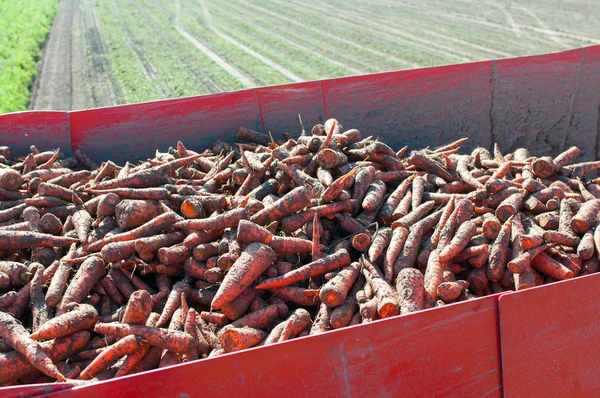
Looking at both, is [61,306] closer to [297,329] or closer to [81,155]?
[297,329]

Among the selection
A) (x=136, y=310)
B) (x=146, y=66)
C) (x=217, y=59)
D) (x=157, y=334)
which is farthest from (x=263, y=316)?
(x=217, y=59)

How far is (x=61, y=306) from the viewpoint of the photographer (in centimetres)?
363

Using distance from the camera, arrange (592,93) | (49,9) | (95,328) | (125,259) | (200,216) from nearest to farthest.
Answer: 1. (95,328)
2. (125,259)
3. (200,216)
4. (592,93)
5. (49,9)

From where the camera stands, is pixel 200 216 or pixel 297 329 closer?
pixel 297 329

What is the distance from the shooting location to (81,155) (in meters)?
5.88

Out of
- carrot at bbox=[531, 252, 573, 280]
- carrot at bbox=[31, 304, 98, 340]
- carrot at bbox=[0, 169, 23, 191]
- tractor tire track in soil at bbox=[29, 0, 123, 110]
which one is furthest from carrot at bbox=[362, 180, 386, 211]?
tractor tire track in soil at bbox=[29, 0, 123, 110]

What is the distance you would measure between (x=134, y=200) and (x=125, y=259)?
1.79ft

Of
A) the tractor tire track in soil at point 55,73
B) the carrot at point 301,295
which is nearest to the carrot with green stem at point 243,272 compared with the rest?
the carrot at point 301,295

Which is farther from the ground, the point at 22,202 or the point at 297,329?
the point at 22,202

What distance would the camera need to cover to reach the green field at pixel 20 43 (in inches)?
523

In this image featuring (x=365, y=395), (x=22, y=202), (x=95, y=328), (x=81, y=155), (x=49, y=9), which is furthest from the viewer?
(x=49, y=9)

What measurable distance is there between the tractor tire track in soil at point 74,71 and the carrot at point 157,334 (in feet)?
33.4

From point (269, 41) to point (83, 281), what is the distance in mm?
15956

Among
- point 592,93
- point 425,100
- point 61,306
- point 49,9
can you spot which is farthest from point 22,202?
point 49,9
